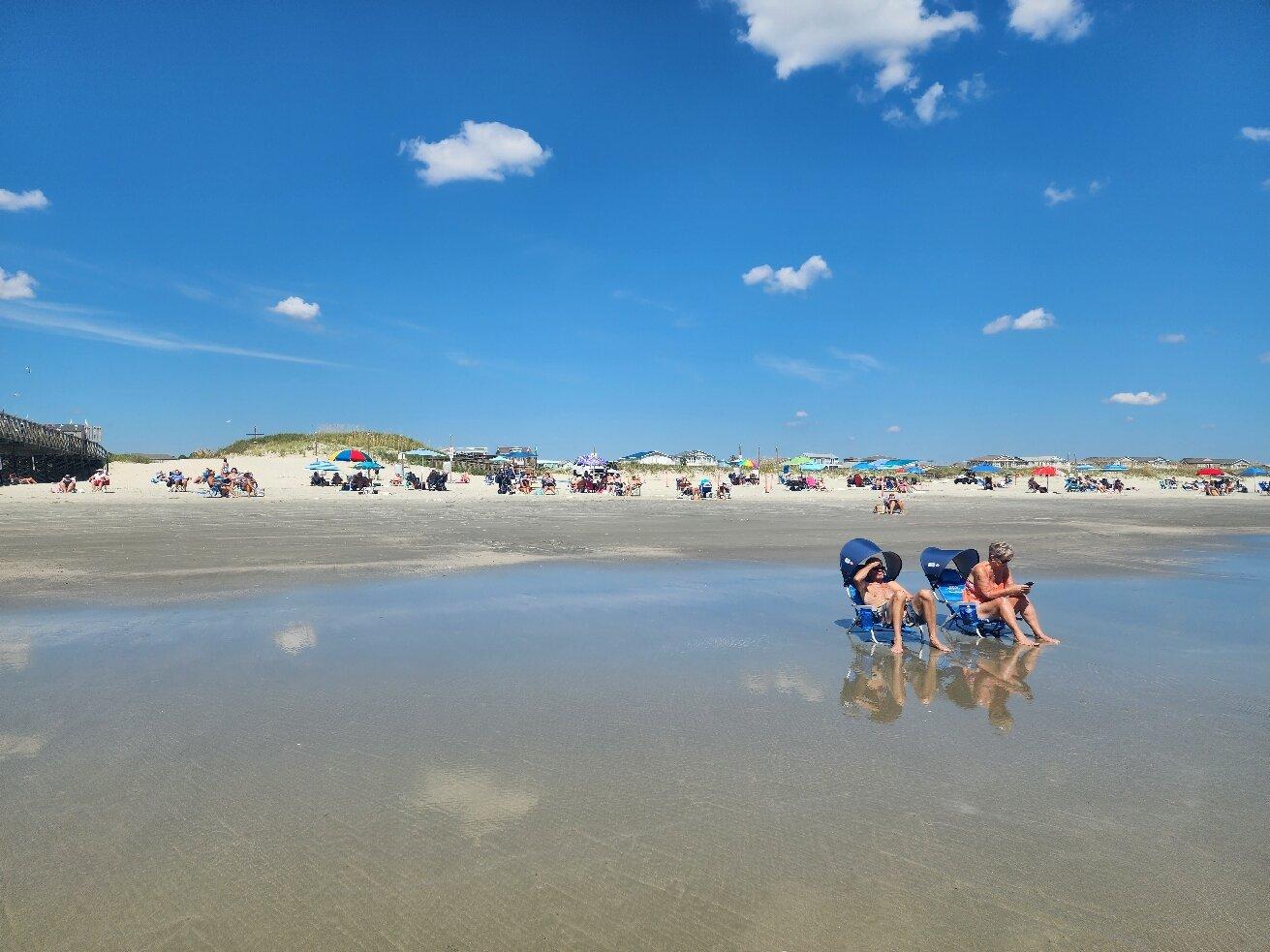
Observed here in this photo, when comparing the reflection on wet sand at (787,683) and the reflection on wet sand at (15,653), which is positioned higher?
the reflection on wet sand at (15,653)

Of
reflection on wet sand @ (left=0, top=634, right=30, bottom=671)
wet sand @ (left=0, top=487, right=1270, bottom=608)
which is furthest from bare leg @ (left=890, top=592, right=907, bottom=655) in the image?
reflection on wet sand @ (left=0, top=634, right=30, bottom=671)

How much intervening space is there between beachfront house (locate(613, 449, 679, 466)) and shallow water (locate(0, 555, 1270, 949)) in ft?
209

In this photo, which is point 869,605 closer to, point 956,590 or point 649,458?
point 956,590

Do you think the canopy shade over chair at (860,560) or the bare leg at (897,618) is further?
the canopy shade over chair at (860,560)

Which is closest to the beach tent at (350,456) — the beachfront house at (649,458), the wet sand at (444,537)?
the wet sand at (444,537)

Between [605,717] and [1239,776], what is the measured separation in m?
3.48

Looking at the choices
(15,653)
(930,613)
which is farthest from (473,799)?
(15,653)

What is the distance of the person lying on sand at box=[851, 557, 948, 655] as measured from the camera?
6.43 m

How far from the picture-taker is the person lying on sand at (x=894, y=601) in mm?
6434

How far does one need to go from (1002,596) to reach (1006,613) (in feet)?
0.54

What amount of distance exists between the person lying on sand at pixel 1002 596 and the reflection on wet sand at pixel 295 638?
243 inches

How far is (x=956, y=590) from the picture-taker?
7527 mm

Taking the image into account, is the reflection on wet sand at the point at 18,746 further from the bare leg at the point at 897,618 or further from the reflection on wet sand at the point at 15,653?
the bare leg at the point at 897,618

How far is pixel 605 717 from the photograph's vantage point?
4.62 meters
